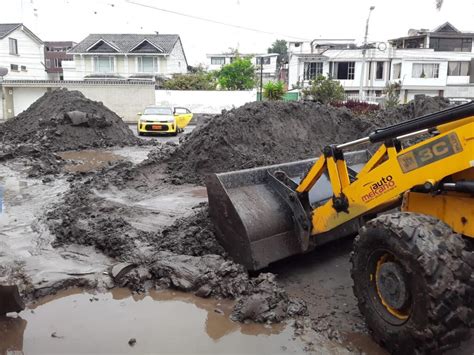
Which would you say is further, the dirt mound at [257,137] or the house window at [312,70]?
the house window at [312,70]

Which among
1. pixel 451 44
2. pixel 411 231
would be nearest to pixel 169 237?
pixel 411 231

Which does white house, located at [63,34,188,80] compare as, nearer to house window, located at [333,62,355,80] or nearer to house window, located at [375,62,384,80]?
house window, located at [333,62,355,80]

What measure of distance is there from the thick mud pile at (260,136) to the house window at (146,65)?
35.7m

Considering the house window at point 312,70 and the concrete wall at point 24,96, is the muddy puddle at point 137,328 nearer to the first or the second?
the concrete wall at point 24,96

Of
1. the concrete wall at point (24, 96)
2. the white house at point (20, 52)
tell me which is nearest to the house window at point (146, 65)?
the white house at point (20, 52)

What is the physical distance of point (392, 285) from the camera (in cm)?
354

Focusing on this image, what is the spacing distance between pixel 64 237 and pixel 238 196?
2748 millimetres

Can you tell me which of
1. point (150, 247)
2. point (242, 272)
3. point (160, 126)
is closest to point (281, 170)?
point (242, 272)

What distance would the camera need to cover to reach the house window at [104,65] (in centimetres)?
4662

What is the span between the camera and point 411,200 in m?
3.99

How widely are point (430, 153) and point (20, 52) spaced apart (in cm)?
4893

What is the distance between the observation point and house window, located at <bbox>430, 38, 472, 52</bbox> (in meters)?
49.4

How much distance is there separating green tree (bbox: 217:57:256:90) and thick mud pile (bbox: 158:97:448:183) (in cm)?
3180

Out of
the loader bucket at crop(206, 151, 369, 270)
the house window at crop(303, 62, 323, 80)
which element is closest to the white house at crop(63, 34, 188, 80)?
the house window at crop(303, 62, 323, 80)
